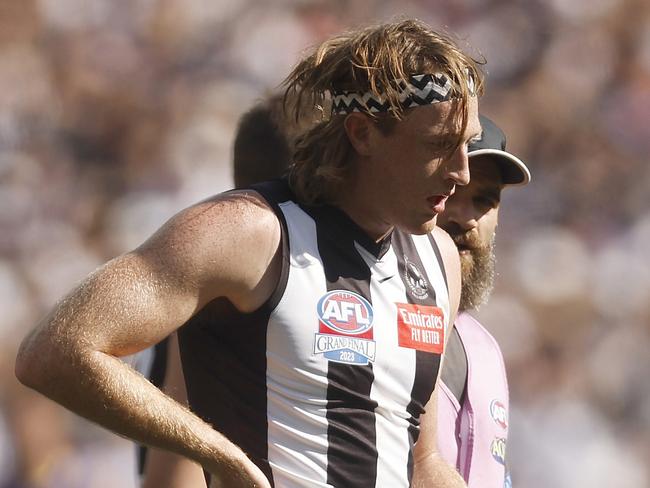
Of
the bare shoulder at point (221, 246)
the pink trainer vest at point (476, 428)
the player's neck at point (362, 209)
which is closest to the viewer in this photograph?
the bare shoulder at point (221, 246)

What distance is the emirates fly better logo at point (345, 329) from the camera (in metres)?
2.28

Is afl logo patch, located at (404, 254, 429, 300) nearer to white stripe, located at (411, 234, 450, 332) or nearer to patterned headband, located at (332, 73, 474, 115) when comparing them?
white stripe, located at (411, 234, 450, 332)

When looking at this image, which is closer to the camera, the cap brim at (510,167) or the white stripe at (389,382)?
the white stripe at (389,382)

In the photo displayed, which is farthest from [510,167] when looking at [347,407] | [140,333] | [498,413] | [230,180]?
[230,180]

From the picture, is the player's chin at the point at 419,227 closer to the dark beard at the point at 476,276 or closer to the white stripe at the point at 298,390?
the white stripe at the point at 298,390

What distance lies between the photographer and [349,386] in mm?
2316

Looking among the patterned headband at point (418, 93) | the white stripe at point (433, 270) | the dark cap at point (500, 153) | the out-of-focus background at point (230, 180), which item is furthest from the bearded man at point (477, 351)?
the out-of-focus background at point (230, 180)

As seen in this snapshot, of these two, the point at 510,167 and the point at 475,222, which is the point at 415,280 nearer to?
the point at 475,222

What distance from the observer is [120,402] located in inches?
77.0

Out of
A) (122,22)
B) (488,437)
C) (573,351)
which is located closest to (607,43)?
(573,351)

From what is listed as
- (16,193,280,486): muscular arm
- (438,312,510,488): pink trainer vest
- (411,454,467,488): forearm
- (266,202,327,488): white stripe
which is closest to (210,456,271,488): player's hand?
(16,193,280,486): muscular arm

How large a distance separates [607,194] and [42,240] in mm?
3480

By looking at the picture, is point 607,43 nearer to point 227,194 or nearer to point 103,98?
point 103,98

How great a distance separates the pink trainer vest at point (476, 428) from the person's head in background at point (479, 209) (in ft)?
0.72
